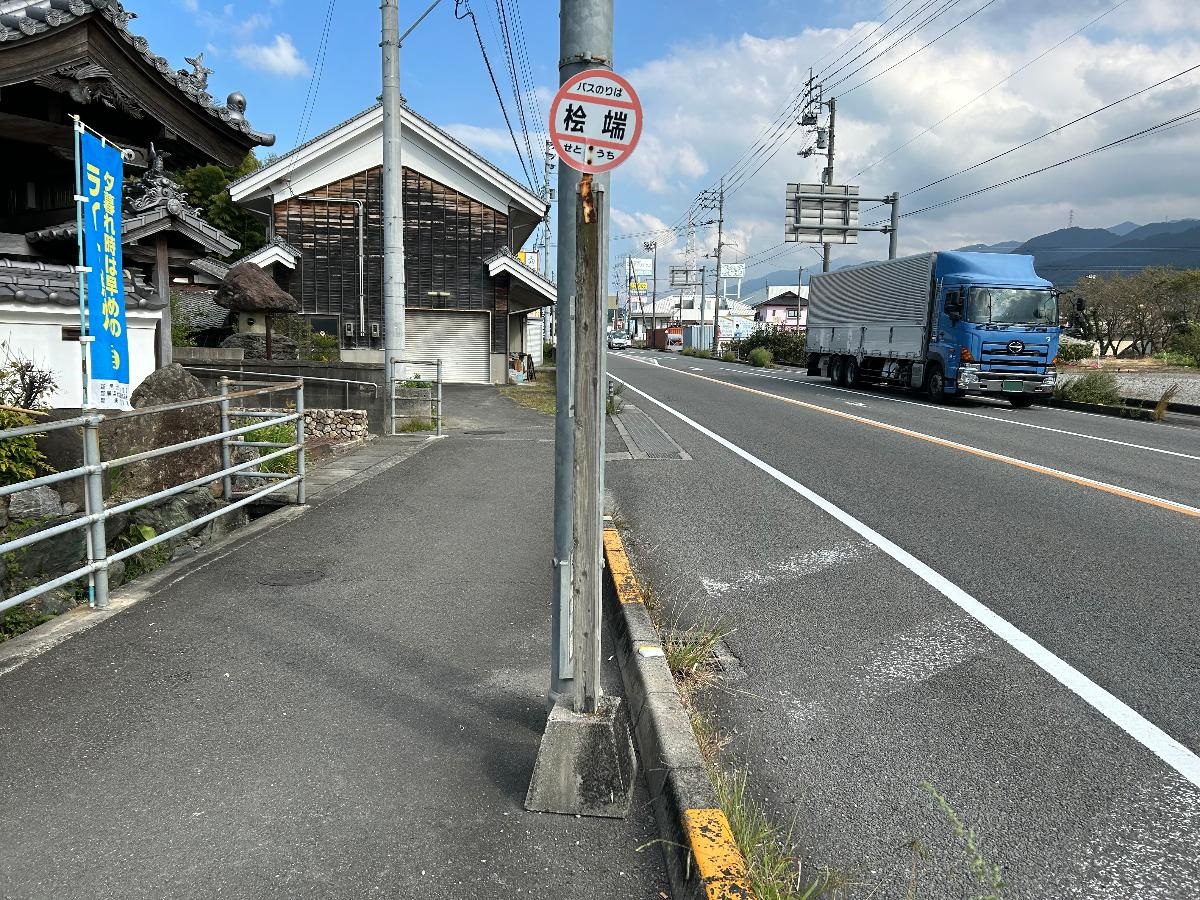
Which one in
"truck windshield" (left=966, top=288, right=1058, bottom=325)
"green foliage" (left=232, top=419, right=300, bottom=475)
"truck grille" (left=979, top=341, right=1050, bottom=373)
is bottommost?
"green foliage" (left=232, top=419, right=300, bottom=475)

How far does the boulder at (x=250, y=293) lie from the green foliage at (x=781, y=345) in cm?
3059

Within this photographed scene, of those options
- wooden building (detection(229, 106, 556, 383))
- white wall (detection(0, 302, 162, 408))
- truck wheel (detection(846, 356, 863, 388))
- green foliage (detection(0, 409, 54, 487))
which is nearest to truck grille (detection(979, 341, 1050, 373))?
truck wheel (detection(846, 356, 863, 388))

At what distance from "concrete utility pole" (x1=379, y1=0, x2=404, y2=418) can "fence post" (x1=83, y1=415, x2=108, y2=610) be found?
862cm

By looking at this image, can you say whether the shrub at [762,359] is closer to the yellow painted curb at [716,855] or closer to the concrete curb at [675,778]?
the concrete curb at [675,778]

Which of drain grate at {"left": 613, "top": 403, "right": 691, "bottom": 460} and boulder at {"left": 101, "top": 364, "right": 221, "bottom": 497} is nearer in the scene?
boulder at {"left": 101, "top": 364, "right": 221, "bottom": 497}

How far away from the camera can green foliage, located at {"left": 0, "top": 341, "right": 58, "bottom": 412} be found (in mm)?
8109

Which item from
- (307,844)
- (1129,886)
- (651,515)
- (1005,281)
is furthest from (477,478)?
(1005,281)

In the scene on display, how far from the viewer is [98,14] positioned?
6469mm

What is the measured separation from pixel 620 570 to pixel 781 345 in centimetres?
4623

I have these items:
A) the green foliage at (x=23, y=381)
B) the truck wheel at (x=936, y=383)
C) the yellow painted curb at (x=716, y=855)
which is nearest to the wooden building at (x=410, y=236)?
the truck wheel at (x=936, y=383)

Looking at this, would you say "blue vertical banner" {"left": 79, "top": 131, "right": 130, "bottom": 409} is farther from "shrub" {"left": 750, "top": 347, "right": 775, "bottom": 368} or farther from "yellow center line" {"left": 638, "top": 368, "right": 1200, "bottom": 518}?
"shrub" {"left": 750, "top": 347, "right": 775, "bottom": 368}

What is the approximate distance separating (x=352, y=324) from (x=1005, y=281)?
677 inches

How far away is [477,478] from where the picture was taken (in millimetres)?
9773

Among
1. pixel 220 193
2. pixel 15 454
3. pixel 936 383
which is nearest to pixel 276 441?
A: pixel 15 454
